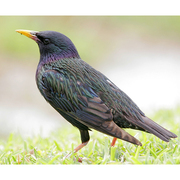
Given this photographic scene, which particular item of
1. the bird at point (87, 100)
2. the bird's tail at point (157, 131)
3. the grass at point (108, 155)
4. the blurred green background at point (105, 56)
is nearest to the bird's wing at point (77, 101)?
the bird at point (87, 100)

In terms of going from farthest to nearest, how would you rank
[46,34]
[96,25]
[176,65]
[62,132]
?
[96,25]
[176,65]
[62,132]
[46,34]

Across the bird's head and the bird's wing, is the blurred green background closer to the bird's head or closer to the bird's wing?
the bird's head

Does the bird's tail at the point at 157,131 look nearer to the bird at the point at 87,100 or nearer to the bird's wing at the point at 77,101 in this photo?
the bird at the point at 87,100

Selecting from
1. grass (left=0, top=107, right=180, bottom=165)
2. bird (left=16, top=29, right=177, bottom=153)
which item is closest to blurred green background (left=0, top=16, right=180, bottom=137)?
grass (left=0, top=107, right=180, bottom=165)

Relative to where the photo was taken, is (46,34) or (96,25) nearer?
(46,34)

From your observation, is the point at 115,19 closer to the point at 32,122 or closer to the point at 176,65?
the point at 176,65

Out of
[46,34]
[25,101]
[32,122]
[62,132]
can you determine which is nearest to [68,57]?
[46,34]

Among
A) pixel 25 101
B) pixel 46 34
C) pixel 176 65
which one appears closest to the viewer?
pixel 46 34

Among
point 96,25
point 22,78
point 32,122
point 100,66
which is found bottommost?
point 32,122
